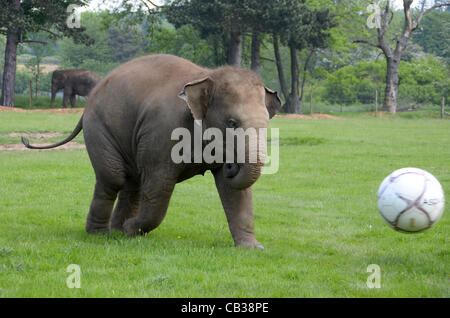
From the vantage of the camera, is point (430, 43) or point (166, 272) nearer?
point (166, 272)

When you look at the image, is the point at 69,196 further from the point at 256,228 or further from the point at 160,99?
the point at 160,99

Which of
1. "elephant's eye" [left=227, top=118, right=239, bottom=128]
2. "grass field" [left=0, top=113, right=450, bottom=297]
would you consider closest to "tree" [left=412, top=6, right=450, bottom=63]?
"grass field" [left=0, top=113, right=450, bottom=297]

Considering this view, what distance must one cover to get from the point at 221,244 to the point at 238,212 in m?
0.57

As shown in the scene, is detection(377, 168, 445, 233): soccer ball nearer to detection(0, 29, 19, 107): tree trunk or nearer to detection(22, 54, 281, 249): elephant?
detection(22, 54, 281, 249): elephant

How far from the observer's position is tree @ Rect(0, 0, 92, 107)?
35.5 meters

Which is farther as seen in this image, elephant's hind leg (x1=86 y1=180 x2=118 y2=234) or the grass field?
elephant's hind leg (x1=86 y1=180 x2=118 y2=234)

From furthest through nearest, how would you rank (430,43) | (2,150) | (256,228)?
(430,43) < (2,150) < (256,228)

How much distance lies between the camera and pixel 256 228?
9625 millimetres

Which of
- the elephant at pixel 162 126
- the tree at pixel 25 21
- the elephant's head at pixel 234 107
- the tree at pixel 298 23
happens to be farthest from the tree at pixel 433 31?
the elephant's head at pixel 234 107

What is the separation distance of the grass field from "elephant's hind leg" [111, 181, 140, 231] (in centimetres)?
54

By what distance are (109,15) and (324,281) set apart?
41.6m

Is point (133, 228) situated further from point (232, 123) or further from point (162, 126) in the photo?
point (232, 123)

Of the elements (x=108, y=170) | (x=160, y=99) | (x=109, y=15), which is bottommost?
(x=108, y=170)
